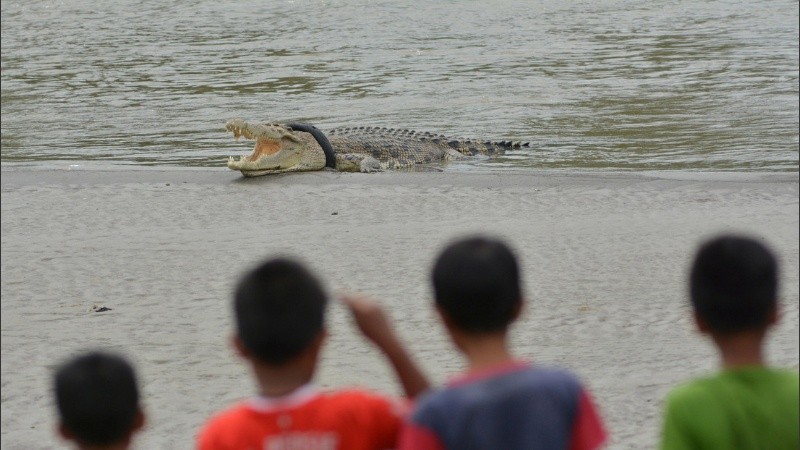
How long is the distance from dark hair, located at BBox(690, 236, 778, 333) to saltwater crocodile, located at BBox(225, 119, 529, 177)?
8263 mm

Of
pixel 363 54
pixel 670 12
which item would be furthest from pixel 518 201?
pixel 670 12

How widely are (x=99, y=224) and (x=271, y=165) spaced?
9.72 ft

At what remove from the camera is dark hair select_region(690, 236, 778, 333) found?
2.33 metres

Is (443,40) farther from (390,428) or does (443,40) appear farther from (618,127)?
(390,428)

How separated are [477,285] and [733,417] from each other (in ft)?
1.73

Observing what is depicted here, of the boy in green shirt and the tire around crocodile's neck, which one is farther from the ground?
the boy in green shirt

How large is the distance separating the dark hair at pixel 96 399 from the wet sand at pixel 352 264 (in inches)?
83.4

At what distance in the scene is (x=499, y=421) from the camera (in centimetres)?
A: 212

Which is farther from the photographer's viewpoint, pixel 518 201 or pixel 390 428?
pixel 518 201

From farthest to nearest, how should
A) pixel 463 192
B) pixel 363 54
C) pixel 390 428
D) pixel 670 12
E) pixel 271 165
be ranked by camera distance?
pixel 670 12 → pixel 363 54 → pixel 271 165 → pixel 463 192 → pixel 390 428

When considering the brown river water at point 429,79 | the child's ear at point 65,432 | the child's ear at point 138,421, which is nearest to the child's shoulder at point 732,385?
the child's ear at point 138,421

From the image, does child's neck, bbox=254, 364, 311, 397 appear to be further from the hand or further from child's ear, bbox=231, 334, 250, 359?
the hand

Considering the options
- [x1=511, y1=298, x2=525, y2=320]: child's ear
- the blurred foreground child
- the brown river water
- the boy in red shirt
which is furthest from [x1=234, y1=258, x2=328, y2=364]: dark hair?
the brown river water

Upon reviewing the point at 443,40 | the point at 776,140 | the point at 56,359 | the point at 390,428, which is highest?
the point at 390,428
